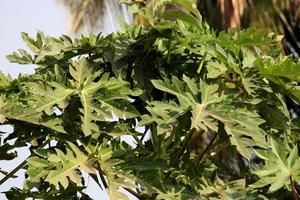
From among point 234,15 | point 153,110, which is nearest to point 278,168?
point 153,110

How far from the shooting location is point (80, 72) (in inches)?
54.1

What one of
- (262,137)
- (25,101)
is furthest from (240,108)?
(25,101)

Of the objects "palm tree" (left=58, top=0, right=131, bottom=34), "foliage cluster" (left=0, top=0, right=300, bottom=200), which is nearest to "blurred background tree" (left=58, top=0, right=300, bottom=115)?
"palm tree" (left=58, top=0, right=131, bottom=34)

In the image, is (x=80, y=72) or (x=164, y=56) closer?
(x=80, y=72)

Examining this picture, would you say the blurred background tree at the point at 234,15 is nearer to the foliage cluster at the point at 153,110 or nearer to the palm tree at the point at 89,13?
the palm tree at the point at 89,13

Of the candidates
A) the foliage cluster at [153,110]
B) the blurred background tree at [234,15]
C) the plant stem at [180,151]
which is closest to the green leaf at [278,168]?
the foliage cluster at [153,110]

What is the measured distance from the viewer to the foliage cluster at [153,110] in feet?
4.06

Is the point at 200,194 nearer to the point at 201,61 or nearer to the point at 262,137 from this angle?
the point at 262,137

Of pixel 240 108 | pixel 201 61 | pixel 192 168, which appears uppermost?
pixel 201 61

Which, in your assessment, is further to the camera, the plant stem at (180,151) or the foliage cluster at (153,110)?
the plant stem at (180,151)

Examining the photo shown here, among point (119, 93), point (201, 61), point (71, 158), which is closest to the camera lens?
point (71, 158)

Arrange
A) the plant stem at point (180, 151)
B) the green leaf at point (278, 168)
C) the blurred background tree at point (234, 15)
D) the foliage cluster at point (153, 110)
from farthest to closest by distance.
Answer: the blurred background tree at point (234, 15) < the plant stem at point (180, 151) < the foliage cluster at point (153, 110) < the green leaf at point (278, 168)

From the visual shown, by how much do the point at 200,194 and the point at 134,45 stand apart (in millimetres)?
424

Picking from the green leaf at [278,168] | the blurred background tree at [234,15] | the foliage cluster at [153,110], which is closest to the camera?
the green leaf at [278,168]
